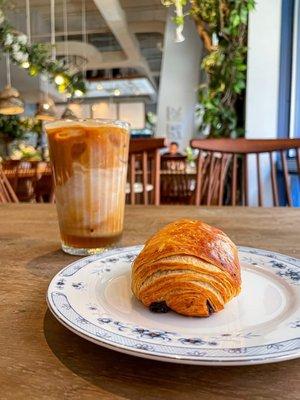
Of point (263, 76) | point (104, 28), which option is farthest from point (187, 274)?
point (104, 28)

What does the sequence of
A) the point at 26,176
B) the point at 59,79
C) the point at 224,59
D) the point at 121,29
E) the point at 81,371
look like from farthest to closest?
1. the point at 121,29
2. the point at 59,79
3. the point at 26,176
4. the point at 224,59
5. the point at 81,371

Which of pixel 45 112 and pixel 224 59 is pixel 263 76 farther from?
pixel 45 112

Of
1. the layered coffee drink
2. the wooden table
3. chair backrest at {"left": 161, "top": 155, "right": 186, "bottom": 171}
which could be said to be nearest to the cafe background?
chair backrest at {"left": 161, "top": 155, "right": 186, "bottom": 171}

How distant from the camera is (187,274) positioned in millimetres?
299

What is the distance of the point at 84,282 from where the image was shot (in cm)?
36

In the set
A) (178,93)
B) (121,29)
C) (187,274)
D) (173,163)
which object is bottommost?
(173,163)

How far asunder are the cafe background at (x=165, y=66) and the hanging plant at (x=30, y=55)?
11mm

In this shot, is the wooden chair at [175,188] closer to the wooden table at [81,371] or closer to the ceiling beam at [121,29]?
the wooden table at [81,371]

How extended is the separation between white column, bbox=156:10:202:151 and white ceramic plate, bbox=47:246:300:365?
20.7 ft

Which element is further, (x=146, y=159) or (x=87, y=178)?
(x=146, y=159)

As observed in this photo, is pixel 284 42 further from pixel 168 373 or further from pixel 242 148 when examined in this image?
pixel 168 373

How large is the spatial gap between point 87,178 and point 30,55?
374cm

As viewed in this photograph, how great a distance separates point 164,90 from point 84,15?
1.79 metres

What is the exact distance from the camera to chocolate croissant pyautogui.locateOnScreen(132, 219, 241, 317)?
296 mm
